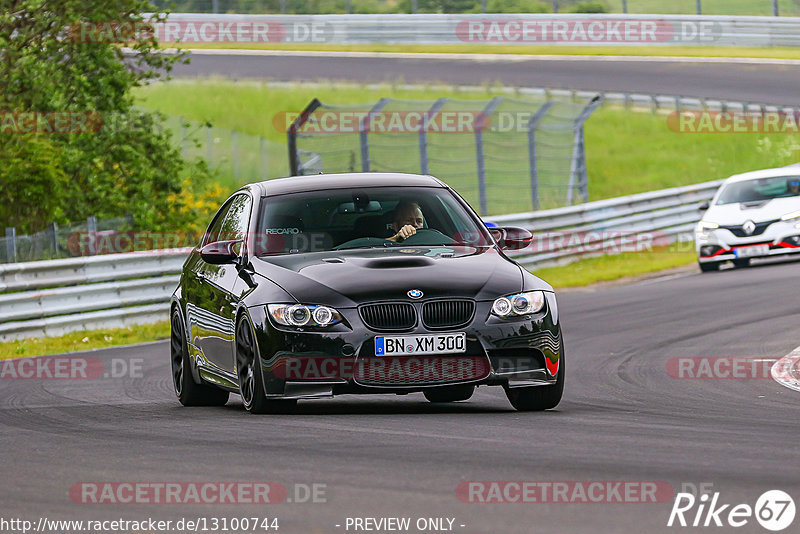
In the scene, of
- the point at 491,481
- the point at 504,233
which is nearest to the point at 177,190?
the point at 504,233

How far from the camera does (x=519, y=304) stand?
905 cm

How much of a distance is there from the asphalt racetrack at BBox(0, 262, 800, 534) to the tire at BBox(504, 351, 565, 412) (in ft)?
0.49

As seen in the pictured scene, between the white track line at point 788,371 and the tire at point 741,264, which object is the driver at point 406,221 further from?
the tire at point 741,264

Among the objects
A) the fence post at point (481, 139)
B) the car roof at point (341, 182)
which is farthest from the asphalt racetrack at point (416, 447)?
the fence post at point (481, 139)

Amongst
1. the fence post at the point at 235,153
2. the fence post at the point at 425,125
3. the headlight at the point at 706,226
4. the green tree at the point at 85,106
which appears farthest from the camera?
the fence post at the point at 235,153

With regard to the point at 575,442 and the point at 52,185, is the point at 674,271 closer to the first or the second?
the point at 52,185

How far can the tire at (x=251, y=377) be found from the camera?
358 inches

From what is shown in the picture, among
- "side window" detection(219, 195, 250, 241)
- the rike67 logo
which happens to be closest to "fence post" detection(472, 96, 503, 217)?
"side window" detection(219, 195, 250, 241)

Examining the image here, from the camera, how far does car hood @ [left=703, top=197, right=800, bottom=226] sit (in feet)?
76.7

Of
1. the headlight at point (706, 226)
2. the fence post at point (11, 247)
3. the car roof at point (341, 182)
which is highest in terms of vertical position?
the car roof at point (341, 182)

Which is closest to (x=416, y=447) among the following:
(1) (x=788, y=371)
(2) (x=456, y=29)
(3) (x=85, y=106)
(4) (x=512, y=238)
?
(4) (x=512, y=238)

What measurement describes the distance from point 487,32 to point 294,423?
40628 millimetres

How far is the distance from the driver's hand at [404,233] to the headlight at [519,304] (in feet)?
3.78

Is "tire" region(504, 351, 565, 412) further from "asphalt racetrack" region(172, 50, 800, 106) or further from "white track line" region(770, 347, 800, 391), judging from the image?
"asphalt racetrack" region(172, 50, 800, 106)
